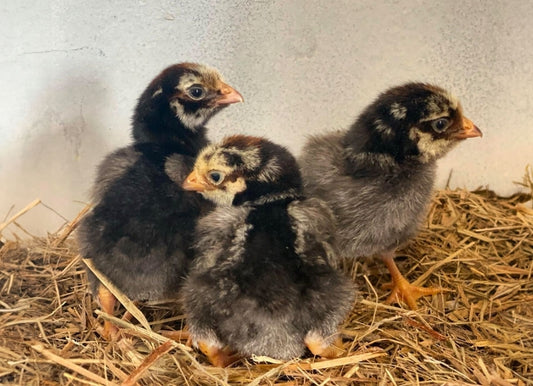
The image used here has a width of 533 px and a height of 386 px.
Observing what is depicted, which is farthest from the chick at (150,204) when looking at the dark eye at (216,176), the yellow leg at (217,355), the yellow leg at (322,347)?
the yellow leg at (322,347)

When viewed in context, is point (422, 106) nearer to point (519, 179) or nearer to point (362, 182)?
point (362, 182)

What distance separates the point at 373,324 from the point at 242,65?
50.7 inches

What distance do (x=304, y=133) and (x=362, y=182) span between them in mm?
744

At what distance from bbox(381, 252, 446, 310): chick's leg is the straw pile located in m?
0.04

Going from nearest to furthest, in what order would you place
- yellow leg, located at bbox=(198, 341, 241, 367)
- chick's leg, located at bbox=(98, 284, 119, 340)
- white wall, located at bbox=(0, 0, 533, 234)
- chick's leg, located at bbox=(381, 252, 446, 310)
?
yellow leg, located at bbox=(198, 341, 241, 367)
chick's leg, located at bbox=(98, 284, 119, 340)
chick's leg, located at bbox=(381, 252, 446, 310)
white wall, located at bbox=(0, 0, 533, 234)

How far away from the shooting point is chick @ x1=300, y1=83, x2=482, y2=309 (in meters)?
1.81

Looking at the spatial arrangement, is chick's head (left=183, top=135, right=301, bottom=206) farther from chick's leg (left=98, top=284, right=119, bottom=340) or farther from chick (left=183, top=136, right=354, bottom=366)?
chick's leg (left=98, top=284, right=119, bottom=340)

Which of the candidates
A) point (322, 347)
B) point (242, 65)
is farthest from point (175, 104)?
point (322, 347)

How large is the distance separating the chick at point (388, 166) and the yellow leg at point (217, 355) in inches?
22.1

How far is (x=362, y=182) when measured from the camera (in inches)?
74.2

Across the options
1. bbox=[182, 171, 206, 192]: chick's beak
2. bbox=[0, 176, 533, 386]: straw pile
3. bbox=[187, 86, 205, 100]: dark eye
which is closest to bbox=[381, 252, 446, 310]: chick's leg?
bbox=[0, 176, 533, 386]: straw pile

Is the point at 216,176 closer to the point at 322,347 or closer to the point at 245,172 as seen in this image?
the point at 245,172

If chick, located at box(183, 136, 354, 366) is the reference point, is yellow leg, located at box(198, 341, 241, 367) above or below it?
below

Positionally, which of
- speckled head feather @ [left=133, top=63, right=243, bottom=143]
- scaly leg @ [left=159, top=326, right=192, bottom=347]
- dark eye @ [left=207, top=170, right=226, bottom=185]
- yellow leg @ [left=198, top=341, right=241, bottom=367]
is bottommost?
scaly leg @ [left=159, top=326, right=192, bottom=347]
